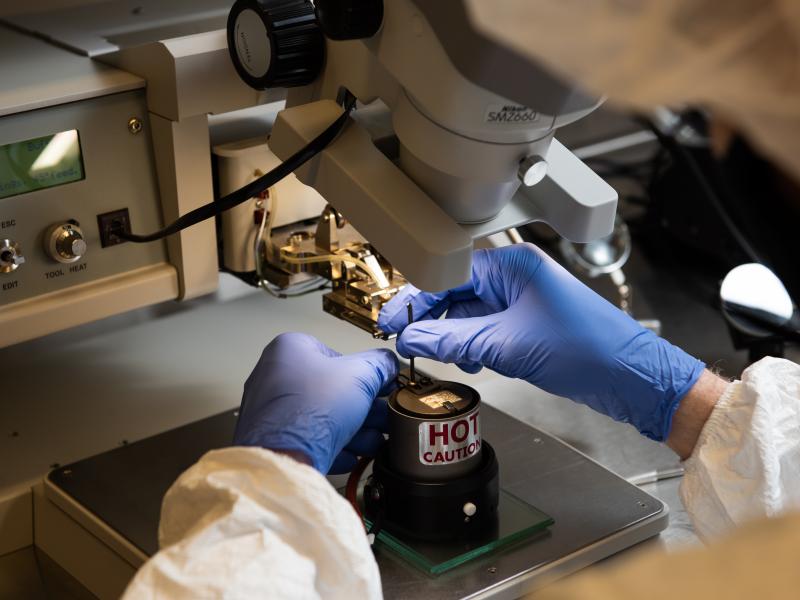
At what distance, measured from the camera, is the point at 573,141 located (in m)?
2.10

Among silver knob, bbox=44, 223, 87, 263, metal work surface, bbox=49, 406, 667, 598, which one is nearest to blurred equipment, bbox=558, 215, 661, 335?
metal work surface, bbox=49, 406, 667, 598

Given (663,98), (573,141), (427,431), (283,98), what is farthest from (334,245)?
(573,141)

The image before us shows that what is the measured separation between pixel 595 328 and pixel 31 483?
0.61m

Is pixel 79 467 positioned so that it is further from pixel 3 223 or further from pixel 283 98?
pixel 283 98

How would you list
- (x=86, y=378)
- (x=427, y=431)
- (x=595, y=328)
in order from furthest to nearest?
(x=86, y=378), (x=595, y=328), (x=427, y=431)

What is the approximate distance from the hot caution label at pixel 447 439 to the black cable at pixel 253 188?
0.26 meters

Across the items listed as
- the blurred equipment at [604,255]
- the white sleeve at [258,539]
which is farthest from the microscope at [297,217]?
the blurred equipment at [604,255]

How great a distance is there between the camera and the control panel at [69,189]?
1.05 m

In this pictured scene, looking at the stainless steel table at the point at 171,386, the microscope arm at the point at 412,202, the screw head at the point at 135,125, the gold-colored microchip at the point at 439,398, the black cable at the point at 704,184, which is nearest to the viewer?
the microscope arm at the point at 412,202

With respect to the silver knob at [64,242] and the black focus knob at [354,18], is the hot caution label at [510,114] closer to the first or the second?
the black focus knob at [354,18]

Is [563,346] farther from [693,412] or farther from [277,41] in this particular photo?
[277,41]

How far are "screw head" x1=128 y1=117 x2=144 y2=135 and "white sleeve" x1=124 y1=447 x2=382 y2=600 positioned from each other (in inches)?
15.8

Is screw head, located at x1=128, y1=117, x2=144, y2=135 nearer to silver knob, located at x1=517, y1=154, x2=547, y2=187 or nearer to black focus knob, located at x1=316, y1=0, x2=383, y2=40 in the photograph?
black focus knob, located at x1=316, y1=0, x2=383, y2=40

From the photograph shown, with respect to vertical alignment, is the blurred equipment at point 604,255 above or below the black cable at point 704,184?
below
